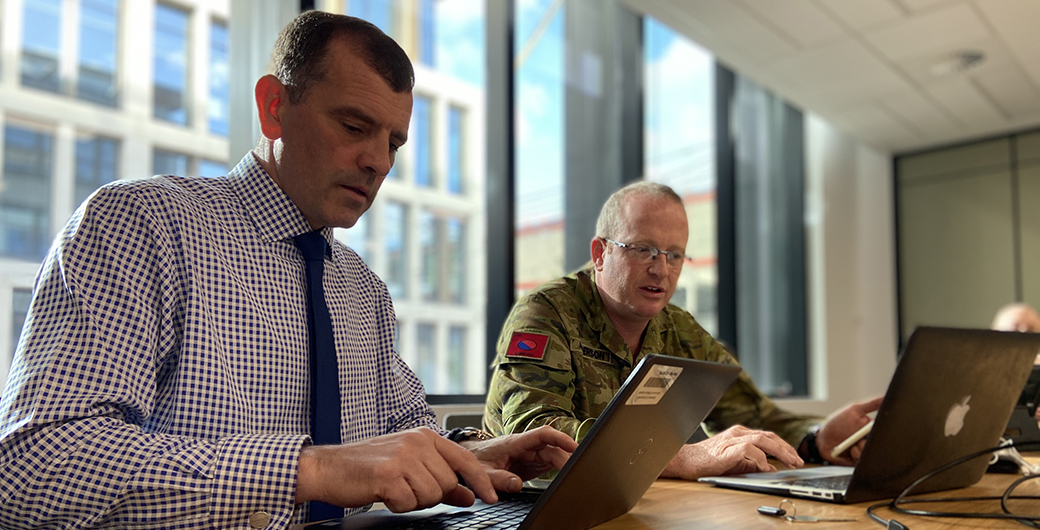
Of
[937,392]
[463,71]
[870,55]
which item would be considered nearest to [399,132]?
[937,392]

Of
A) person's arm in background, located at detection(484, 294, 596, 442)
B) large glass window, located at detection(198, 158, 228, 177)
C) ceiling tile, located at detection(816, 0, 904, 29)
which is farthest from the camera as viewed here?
ceiling tile, located at detection(816, 0, 904, 29)

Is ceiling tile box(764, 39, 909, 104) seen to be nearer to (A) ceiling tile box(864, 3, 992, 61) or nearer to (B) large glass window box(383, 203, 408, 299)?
(A) ceiling tile box(864, 3, 992, 61)

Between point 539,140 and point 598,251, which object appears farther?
point 539,140

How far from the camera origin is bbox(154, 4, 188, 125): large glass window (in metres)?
2.39

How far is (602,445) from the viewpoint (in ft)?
2.89

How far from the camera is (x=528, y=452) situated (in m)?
1.15

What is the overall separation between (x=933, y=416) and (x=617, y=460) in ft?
2.17

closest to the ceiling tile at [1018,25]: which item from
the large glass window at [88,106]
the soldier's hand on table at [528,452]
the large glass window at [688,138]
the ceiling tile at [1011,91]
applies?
the ceiling tile at [1011,91]

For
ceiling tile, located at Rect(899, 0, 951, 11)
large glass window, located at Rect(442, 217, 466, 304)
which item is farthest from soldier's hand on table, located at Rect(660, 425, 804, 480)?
ceiling tile, located at Rect(899, 0, 951, 11)

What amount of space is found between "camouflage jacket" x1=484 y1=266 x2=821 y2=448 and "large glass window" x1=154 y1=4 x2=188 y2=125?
1.32 meters

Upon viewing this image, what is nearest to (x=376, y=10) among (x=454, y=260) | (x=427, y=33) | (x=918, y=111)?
(x=427, y=33)

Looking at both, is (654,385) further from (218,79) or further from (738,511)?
(218,79)

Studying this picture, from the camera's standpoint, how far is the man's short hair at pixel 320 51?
1246mm

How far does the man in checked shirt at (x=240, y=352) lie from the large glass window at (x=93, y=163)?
113 cm
